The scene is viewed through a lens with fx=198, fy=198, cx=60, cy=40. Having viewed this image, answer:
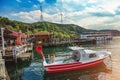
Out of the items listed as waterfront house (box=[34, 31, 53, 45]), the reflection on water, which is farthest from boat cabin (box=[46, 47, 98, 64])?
waterfront house (box=[34, 31, 53, 45])

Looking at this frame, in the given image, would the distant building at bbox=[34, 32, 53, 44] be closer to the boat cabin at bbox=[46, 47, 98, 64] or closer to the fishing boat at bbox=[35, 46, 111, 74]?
the fishing boat at bbox=[35, 46, 111, 74]

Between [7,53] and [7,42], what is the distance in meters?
15.9

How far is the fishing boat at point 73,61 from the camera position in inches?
893

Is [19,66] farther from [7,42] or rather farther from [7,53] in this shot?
[7,42]

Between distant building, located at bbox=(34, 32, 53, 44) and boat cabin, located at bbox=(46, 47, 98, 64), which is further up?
distant building, located at bbox=(34, 32, 53, 44)

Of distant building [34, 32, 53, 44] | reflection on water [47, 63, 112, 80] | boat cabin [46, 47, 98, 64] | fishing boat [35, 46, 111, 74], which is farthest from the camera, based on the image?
distant building [34, 32, 53, 44]

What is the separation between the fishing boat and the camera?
2268 centimetres

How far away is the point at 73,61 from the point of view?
24406 millimetres

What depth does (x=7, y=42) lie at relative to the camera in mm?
43406

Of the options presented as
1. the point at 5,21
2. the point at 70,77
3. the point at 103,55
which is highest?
the point at 5,21

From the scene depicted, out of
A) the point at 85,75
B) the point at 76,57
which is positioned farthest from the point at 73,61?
the point at 85,75

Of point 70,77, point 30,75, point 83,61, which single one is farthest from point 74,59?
point 30,75

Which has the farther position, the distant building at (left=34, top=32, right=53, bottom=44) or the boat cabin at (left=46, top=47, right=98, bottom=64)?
the distant building at (left=34, top=32, right=53, bottom=44)

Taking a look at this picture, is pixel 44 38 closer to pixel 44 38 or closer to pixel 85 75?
pixel 44 38
